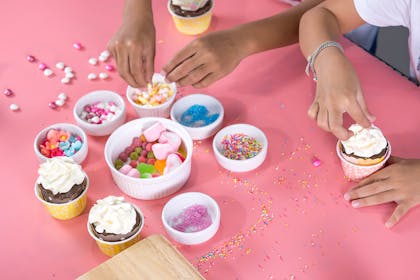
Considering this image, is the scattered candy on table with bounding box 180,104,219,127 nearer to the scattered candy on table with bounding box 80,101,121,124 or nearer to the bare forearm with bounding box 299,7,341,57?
the scattered candy on table with bounding box 80,101,121,124

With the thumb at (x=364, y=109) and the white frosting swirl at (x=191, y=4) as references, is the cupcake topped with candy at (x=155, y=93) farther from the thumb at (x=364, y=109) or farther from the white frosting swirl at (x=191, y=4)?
the thumb at (x=364, y=109)

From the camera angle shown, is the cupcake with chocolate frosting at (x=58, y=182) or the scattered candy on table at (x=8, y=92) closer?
the cupcake with chocolate frosting at (x=58, y=182)

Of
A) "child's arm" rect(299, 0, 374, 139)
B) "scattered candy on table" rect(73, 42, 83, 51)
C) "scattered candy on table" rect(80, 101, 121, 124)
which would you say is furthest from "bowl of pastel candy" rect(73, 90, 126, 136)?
"child's arm" rect(299, 0, 374, 139)

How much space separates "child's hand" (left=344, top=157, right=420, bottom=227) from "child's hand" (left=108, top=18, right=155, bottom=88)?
1.76 feet

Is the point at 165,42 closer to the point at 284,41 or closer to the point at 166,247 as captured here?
the point at 284,41

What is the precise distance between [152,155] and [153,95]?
180 mm

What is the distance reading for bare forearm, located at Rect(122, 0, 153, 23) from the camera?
138cm

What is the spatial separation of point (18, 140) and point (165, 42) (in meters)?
0.49

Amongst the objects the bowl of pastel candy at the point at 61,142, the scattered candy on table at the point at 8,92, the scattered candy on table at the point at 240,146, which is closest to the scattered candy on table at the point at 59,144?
the bowl of pastel candy at the point at 61,142

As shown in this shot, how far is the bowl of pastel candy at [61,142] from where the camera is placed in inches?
48.0

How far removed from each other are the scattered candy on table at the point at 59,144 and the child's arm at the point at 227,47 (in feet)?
0.85

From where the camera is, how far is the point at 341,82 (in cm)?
116

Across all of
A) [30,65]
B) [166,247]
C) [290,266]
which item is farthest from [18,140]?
[290,266]

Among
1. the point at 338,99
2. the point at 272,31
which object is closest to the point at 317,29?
the point at 272,31
